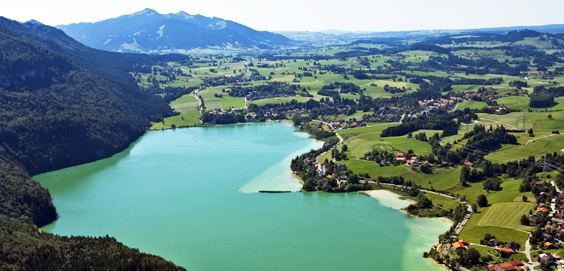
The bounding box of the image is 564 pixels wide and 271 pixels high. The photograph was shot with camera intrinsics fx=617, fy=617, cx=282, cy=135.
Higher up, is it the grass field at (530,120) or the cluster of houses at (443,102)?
the grass field at (530,120)

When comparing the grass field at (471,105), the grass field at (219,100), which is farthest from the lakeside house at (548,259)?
the grass field at (219,100)

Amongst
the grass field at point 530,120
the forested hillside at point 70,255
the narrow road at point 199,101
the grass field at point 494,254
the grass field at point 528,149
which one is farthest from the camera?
the narrow road at point 199,101

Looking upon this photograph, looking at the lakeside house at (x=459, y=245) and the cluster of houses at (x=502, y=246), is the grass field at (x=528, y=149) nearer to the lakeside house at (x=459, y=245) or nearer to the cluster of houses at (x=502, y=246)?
the cluster of houses at (x=502, y=246)

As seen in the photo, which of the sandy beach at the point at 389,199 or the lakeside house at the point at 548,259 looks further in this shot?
the sandy beach at the point at 389,199

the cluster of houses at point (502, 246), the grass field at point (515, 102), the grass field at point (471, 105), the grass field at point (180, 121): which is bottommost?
the grass field at point (180, 121)

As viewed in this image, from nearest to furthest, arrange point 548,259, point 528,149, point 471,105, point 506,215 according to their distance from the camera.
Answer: point 548,259, point 506,215, point 528,149, point 471,105

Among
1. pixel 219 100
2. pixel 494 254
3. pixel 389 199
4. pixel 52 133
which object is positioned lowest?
pixel 219 100

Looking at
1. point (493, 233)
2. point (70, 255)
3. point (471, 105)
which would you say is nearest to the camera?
point (70, 255)

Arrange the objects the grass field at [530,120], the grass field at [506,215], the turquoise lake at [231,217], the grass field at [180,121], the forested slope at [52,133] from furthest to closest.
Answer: the grass field at [180,121] < the grass field at [530,120] < the grass field at [506,215] < the turquoise lake at [231,217] < the forested slope at [52,133]

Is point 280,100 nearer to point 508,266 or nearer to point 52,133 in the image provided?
point 52,133

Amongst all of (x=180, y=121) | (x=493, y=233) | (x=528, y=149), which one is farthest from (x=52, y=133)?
(x=528, y=149)

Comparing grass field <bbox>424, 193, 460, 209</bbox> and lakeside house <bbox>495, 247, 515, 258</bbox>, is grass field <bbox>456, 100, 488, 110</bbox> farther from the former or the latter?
lakeside house <bbox>495, 247, 515, 258</bbox>
